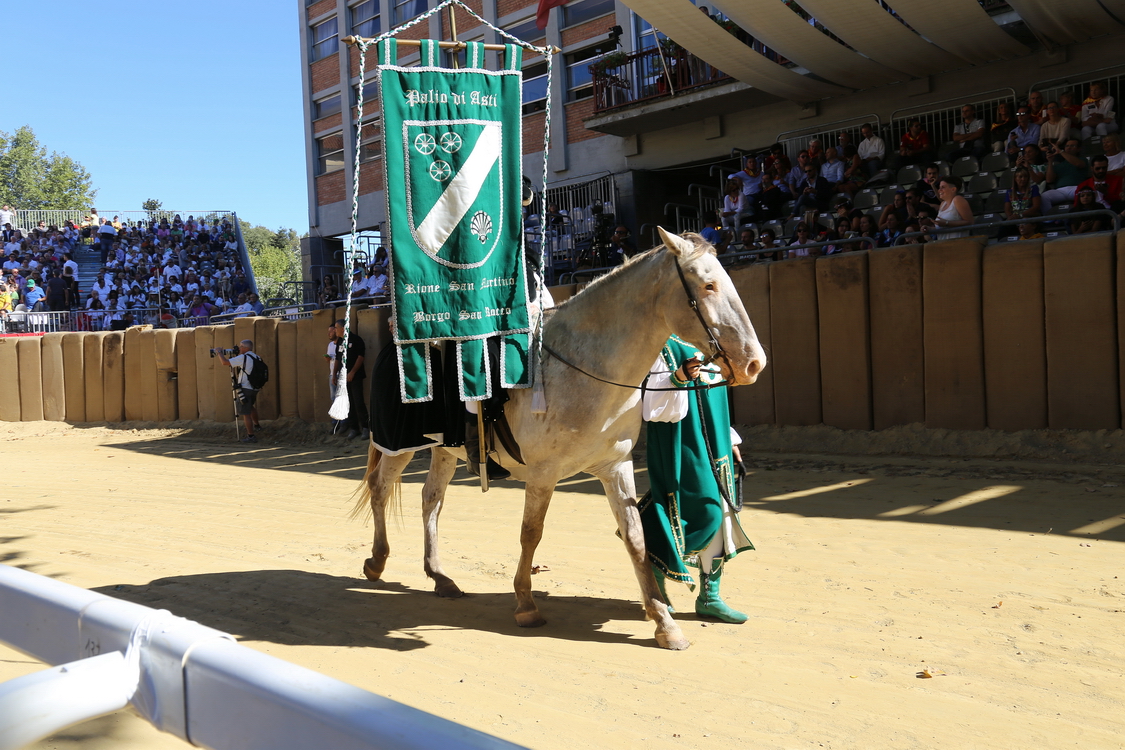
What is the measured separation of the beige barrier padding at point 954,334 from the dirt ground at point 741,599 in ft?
1.22

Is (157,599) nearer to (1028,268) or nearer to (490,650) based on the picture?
(490,650)

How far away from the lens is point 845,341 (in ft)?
33.4

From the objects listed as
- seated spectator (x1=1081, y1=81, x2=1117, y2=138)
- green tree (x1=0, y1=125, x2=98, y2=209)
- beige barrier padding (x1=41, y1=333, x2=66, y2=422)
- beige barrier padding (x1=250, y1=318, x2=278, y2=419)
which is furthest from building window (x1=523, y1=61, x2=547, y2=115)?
green tree (x1=0, y1=125, x2=98, y2=209)

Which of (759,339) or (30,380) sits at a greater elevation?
(759,339)

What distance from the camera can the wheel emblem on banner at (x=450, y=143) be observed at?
4.52 m

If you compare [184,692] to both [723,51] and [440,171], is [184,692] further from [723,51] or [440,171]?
[723,51]

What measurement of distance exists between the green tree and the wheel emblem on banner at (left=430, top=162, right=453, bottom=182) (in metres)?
75.0

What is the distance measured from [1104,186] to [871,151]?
15.4 ft

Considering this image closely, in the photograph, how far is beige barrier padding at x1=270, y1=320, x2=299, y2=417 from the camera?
1612 cm

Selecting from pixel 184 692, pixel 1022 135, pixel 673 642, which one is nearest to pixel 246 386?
pixel 673 642

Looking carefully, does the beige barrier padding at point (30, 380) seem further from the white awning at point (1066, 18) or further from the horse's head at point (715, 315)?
the white awning at point (1066, 18)

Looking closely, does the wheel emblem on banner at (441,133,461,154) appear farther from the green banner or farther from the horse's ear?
the horse's ear

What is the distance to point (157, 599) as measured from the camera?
17.9 ft

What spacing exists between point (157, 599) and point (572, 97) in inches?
768
